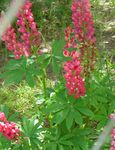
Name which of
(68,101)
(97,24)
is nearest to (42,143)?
(68,101)

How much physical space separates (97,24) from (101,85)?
216cm

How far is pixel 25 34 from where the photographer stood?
1.84 m

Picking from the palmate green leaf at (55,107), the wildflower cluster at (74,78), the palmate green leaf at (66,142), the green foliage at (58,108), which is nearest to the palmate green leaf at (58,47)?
the green foliage at (58,108)

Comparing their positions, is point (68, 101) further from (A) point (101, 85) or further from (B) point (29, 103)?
(B) point (29, 103)

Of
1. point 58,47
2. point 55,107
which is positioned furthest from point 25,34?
point 55,107

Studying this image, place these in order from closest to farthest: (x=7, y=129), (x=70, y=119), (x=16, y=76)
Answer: (x=7, y=129) → (x=70, y=119) → (x=16, y=76)

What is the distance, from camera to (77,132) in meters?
1.90

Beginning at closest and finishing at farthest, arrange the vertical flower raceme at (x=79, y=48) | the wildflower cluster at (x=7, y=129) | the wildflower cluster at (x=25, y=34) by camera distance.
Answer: the wildflower cluster at (x=7, y=129) → the vertical flower raceme at (x=79, y=48) → the wildflower cluster at (x=25, y=34)

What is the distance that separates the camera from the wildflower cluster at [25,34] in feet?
5.84

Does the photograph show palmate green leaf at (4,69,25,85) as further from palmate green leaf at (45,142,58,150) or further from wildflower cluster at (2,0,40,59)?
palmate green leaf at (45,142,58,150)

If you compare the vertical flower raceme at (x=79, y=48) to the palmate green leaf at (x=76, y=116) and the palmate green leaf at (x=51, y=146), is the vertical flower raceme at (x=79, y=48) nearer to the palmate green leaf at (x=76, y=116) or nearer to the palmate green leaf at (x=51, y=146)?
the palmate green leaf at (x=76, y=116)

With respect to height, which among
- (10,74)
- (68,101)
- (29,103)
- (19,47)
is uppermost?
(19,47)

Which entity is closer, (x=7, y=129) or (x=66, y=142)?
(x=7, y=129)

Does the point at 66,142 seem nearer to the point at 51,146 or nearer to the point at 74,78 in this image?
the point at 51,146
